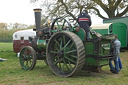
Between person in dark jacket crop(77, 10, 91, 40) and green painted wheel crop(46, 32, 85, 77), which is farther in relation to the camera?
person in dark jacket crop(77, 10, 91, 40)

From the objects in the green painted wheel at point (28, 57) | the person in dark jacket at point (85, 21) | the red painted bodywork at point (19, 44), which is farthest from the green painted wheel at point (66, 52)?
the red painted bodywork at point (19, 44)

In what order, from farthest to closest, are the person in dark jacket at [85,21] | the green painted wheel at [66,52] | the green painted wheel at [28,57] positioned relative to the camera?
the green painted wheel at [28,57], the person in dark jacket at [85,21], the green painted wheel at [66,52]

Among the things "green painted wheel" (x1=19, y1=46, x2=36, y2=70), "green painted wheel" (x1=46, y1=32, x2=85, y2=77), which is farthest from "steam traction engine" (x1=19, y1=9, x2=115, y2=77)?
"green painted wheel" (x1=19, y1=46, x2=36, y2=70)

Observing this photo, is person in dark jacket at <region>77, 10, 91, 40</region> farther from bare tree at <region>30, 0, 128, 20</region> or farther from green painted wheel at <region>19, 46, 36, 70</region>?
bare tree at <region>30, 0, 128, 20</region>

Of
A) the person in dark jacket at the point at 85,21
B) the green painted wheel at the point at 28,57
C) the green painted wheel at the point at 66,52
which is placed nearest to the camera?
the green painted wheel at the point at 66,52

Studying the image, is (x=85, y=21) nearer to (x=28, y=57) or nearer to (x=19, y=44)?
(x=28, y=57)

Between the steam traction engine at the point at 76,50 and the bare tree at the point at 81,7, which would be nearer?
the steam traction engine at the point at 76,50

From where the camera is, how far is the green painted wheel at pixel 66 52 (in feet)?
17.3

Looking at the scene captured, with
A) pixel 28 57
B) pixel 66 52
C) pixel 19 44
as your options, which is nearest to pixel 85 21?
pixel 66 52

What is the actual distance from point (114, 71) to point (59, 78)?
203 cm

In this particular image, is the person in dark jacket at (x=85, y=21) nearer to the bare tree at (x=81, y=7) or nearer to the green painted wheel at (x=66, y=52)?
the green painted wheel at (x=66, y=52)

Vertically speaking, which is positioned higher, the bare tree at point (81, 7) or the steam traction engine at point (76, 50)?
the bare tree at point (81, 7)

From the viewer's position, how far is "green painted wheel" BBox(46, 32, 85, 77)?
529 cm

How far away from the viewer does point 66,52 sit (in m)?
5.74
